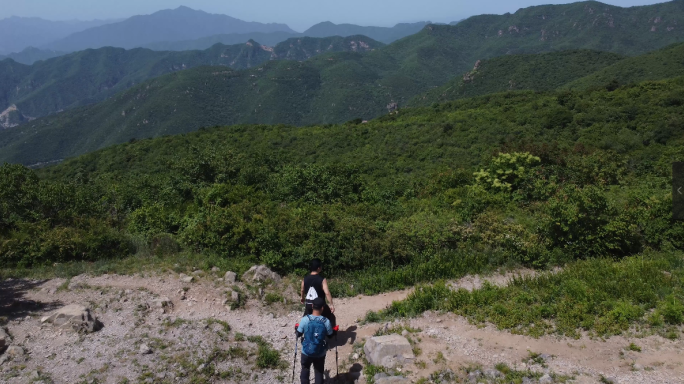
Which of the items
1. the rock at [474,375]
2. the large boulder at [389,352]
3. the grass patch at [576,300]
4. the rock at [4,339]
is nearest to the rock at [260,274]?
the grass patch at [576,300]

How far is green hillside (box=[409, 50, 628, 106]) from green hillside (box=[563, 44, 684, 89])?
1896cm

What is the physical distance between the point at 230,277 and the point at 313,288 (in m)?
3.82

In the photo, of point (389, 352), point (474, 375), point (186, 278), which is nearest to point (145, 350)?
point (186, 278)

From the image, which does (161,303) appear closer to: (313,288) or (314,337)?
(313,288)

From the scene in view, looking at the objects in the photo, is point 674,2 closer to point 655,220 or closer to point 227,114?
point 227,114

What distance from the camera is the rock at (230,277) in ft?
30.8

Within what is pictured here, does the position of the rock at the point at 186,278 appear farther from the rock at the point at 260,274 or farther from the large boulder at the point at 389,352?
the large boulder at the point at 389,352

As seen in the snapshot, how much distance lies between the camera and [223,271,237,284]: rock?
940 centimetres

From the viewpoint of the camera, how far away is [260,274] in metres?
9.60

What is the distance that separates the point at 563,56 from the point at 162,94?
5495 inches

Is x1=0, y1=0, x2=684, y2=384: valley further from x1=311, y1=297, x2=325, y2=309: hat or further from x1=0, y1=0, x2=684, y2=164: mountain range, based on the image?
x1=0, y1=0, x2=684, y2=164: mountain range

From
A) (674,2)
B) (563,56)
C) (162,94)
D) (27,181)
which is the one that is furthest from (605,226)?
(674,2)

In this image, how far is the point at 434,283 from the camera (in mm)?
9109

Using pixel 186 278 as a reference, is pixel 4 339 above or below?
above
